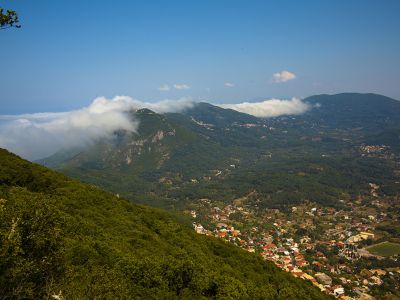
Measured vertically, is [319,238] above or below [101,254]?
below

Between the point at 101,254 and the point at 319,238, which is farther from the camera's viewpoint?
the point at 319,238

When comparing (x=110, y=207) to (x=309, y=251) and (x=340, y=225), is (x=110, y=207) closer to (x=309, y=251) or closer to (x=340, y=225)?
(x=309, y=251)

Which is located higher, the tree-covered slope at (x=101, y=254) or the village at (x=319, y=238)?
the tree-covered slope at (x=101, y=254)

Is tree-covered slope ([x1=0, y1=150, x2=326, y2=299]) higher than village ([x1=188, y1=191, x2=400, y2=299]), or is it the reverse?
tree-covered slope ([x1=0, y1=150, x2=326, y2=299])

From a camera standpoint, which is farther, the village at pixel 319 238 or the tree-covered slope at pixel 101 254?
the village at pixel 319 238

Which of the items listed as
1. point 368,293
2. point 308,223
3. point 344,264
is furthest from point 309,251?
point 308,223
